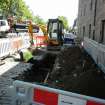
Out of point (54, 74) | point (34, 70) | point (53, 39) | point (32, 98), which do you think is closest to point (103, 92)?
point (32, 98)

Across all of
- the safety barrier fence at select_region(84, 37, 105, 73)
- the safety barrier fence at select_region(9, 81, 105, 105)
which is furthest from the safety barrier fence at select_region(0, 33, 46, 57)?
the safety barrier fence at select_region(9, 81, 105, 105)

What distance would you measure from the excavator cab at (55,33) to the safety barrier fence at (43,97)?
19.6 m

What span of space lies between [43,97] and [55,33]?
804 inches

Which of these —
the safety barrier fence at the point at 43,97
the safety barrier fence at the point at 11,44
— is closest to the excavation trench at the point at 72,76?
the safety barrier fence at the point at 43,97

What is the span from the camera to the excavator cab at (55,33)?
2351 centimetres

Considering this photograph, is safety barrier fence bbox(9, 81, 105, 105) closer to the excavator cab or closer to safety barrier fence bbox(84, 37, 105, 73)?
safety barrier fence bbox(84, 37, 105, 73)

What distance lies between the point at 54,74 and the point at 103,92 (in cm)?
555

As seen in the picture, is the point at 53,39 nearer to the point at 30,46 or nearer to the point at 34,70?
the point at 30,46

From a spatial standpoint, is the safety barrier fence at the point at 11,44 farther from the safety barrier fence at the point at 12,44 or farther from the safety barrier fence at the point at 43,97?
the safety barrier fence at the point at 43,97

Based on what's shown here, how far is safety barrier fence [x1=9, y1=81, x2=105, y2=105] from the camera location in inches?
135

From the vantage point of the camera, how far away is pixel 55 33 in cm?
2408

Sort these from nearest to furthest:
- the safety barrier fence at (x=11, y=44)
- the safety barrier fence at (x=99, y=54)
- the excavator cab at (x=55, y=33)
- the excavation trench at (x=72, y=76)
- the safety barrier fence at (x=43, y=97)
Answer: the safety barrier fence at (x=43, y=97) < the excavation trench at (x=72, y=76) < the safety barrier fence at (x=99, y=54) < the safety barrier fence at (x=11, y=44) < the excavator cab at (x=55, y=33)

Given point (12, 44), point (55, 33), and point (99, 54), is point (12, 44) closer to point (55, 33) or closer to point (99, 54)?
point (55, 33)

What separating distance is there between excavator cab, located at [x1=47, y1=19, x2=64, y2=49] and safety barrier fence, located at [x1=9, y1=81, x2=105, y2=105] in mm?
19584
